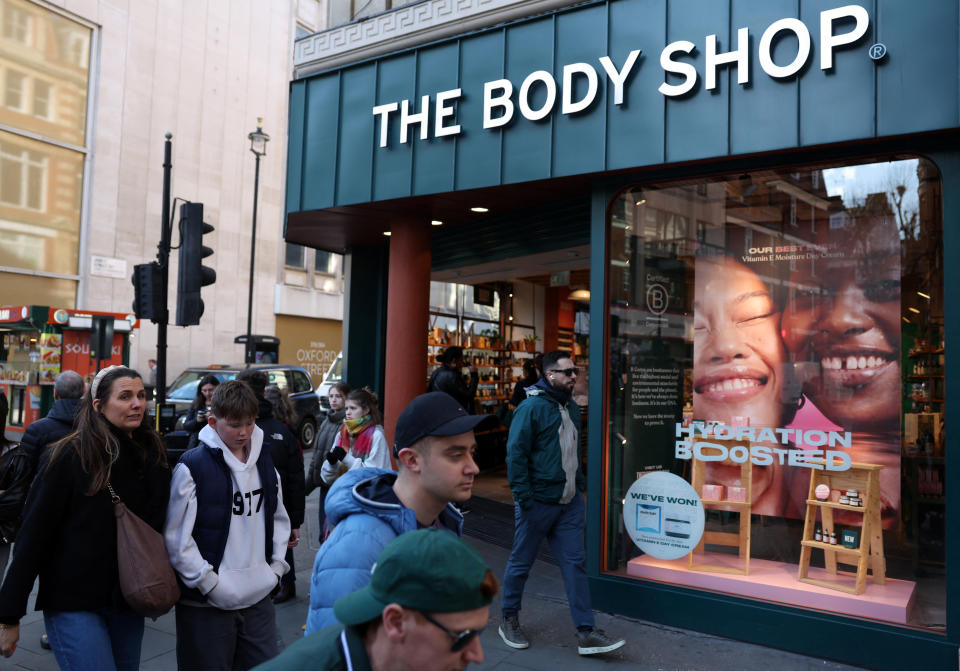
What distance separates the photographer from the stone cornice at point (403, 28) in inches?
267

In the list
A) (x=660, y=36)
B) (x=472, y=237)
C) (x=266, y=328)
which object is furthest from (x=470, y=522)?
(x=266, y=328)

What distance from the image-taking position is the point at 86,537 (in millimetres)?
3162

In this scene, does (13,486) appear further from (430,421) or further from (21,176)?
(21,176)

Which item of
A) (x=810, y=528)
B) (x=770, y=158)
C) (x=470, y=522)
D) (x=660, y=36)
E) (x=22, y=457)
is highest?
(x=660, y=36)

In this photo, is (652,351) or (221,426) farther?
(652,351)

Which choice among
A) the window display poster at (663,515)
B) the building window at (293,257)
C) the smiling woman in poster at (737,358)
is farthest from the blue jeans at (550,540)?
the building window at (293,257)

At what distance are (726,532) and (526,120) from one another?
12.7ft

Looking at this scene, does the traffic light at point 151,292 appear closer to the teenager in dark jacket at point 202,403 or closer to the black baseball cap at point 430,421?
A: the teenager in dark jacket at point 202,403

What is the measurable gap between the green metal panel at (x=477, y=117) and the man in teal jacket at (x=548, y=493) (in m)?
2.14

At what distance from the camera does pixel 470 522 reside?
360 inches

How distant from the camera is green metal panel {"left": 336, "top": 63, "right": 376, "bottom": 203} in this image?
7508 millimetres

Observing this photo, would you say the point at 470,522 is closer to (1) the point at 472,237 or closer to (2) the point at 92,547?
(1) the point at 472,237

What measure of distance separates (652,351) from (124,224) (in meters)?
25.8

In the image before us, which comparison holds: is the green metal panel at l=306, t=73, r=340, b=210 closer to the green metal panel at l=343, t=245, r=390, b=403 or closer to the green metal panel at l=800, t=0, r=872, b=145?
the green metal panel at l=343, t=245, r=390, b=403
